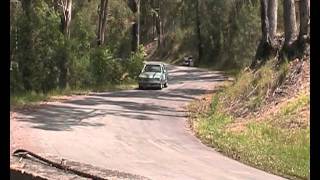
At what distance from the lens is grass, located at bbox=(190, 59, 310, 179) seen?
14.3 m

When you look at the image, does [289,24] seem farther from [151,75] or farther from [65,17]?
[65,17]

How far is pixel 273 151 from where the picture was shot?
614 inches

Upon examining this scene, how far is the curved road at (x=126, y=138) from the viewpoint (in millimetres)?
12805

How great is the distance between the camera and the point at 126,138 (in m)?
17.3

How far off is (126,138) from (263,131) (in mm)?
4454

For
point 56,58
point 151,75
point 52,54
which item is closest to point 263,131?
point 52,54

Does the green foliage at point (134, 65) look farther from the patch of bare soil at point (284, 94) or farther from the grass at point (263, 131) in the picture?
the patch of bare soil at point (284, 94)

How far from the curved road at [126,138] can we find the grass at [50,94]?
1.19 m

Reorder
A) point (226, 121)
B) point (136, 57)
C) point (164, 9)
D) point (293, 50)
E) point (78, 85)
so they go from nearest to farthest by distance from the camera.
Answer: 1. point (226, 121)
2. point (293, 50)
3. point (78, 85)
4. point (136, 57)
5. point (164, 9)

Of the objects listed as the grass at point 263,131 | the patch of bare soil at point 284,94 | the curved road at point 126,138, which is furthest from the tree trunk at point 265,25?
the patch of bare soil at point 284,94

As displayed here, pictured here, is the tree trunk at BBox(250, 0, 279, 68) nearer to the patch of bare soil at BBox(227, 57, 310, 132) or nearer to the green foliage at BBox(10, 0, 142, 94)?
the patch of bare soil at BBox(227, 57, 310, 132)

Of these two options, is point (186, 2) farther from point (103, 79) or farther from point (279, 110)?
point (279, 110)
